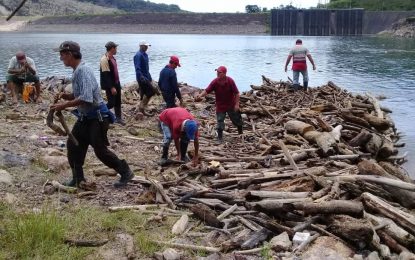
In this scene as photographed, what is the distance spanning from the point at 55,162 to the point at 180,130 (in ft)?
7.14

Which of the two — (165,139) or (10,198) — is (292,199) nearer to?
(165,139)

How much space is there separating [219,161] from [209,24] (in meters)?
117

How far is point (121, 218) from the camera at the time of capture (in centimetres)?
625

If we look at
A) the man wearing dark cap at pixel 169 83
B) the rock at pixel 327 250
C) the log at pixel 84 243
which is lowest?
the rock at pixel 327 250

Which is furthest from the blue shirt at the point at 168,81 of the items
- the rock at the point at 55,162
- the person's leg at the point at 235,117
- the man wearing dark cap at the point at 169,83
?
the rock at the point at 55,162

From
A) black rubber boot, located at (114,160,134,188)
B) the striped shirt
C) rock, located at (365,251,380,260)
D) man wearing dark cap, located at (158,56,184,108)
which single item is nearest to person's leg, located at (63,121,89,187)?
the striped shirt

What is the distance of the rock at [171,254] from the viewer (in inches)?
207

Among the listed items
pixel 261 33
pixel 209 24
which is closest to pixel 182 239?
pixel 261 33

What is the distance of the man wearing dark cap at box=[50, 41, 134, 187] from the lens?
6.52 meters

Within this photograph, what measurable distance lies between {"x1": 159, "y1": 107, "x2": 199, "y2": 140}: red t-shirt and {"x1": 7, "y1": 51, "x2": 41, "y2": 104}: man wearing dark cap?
7.37m

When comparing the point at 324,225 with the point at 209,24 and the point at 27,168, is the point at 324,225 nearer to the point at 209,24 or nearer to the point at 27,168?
the point at 27,168

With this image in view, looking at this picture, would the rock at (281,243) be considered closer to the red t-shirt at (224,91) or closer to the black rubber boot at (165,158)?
the black rubber boot at (165,158)

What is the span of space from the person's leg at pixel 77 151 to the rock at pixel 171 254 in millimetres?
2386

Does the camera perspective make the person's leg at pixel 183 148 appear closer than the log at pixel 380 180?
No
